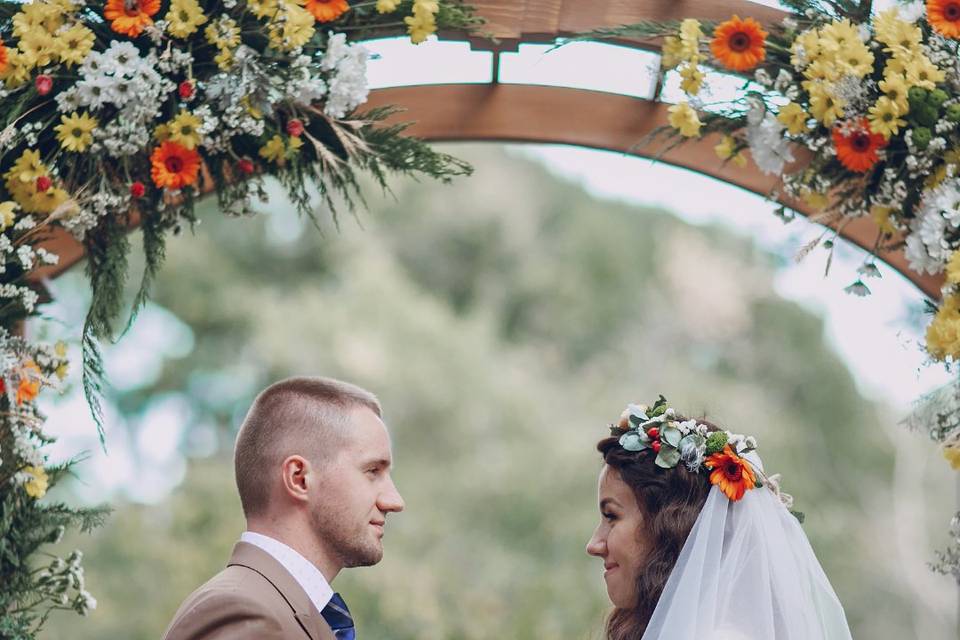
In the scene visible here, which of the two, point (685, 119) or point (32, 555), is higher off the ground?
point (685, 119)

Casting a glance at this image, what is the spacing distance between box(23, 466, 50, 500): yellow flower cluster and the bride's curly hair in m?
1.74

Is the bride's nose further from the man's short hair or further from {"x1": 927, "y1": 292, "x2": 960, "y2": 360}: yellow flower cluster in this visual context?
{"x1": 927, "y1": 292, "x2": 960, "y2": 360}: yellow flower cluster

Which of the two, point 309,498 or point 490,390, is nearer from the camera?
point 309,498

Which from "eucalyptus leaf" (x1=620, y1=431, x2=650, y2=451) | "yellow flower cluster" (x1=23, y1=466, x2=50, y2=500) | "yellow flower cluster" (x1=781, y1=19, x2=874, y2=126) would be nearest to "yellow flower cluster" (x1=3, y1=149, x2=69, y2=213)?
"yellow flower cluster" (x1=23, y1=466, x2=50, y2=500)

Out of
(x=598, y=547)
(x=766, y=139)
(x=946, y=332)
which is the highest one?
(x=766, y=139)

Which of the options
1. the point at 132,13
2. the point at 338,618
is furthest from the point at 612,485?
the point at 132,13

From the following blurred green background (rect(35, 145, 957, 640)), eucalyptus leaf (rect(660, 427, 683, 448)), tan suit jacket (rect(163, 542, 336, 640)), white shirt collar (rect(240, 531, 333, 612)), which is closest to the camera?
tan suit jacket (rect(163, 542, 336, 640))

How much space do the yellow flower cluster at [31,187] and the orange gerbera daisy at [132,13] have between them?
0.45 meters

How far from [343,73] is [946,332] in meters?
1.94

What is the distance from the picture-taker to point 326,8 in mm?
3715

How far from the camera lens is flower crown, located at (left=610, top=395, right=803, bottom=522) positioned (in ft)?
12.3

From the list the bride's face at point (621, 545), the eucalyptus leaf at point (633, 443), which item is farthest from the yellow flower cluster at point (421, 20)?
the bride's face at point (621, 545)

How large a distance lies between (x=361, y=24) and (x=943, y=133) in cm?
180

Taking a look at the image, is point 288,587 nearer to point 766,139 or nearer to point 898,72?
point 766,139
